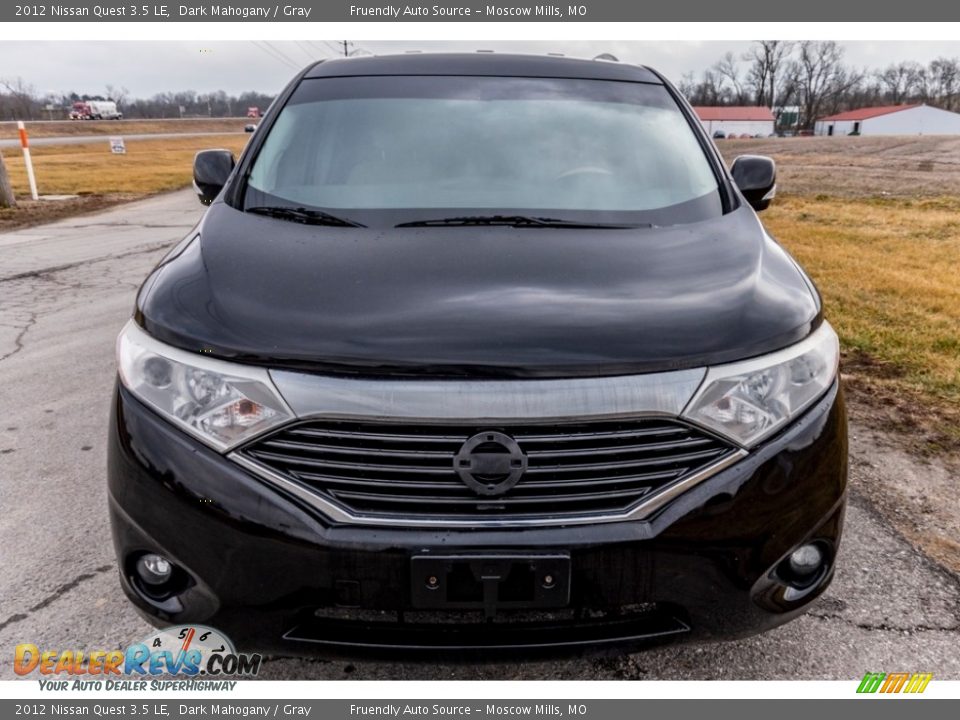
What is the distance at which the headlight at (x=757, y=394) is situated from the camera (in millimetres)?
1705

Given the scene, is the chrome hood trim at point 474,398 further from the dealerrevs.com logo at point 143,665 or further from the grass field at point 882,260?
the grass field at point 882,260

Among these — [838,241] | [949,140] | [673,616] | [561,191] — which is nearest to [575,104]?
Answer: [561,191]

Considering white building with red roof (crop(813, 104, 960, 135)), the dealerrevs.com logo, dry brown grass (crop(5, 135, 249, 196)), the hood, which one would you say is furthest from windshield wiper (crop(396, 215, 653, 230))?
white building with red roof (crop(813, 104, 960, 135))

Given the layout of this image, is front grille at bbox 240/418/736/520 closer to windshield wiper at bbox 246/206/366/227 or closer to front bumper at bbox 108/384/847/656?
front bumper at bbox 108/384/847/656

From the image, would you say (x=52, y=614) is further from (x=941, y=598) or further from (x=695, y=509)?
(x=941, y=598)

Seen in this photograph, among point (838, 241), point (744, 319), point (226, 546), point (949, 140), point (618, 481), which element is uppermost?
point (744, 319)

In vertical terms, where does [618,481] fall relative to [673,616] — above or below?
above

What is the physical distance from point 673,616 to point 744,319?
725 millimetres

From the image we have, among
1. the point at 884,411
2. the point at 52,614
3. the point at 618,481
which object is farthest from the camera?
the point at 884,411

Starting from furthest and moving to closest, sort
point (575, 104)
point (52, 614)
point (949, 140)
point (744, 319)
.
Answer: point (949, 140) → point (575, 104) → point (52, 614) → point (744, 319)

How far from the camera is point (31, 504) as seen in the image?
3141 mm

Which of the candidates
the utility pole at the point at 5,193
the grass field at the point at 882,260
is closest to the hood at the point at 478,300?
the grass field at the point at 882,260

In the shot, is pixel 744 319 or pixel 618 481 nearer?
pixel 618 481

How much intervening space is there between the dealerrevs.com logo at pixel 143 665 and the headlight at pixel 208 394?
0.59 meters
